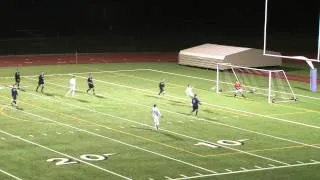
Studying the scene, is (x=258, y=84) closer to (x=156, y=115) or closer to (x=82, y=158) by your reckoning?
(x=156, y=115)

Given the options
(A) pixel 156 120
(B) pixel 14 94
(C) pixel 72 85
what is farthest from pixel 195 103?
(C) pixel 72 85

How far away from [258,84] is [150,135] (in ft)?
53.0

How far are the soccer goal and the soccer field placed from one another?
74cm

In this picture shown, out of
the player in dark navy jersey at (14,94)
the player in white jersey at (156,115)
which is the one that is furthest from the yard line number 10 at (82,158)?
the player in dark navy jersey at (14,94)

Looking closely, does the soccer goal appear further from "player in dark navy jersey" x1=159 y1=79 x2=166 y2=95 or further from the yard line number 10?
the yard line number 10

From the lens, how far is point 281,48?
6316 centimetres

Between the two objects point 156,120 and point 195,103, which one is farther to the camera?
point 195,103

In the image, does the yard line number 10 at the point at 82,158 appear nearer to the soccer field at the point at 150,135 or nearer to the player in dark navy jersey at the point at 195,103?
the soccer field at the point at 150,135

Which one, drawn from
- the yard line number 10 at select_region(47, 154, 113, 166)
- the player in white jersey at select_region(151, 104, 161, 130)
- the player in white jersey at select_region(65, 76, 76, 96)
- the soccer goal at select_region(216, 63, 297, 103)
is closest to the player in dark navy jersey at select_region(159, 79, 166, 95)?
the soccer goal at select_region(216, 63, 297, 103)

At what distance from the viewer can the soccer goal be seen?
39.7m

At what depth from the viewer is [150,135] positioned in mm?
29641

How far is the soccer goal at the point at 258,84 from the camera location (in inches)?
1561

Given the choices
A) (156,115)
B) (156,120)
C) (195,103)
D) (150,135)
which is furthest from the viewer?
(195,103)

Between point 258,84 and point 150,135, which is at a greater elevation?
point 258,84
